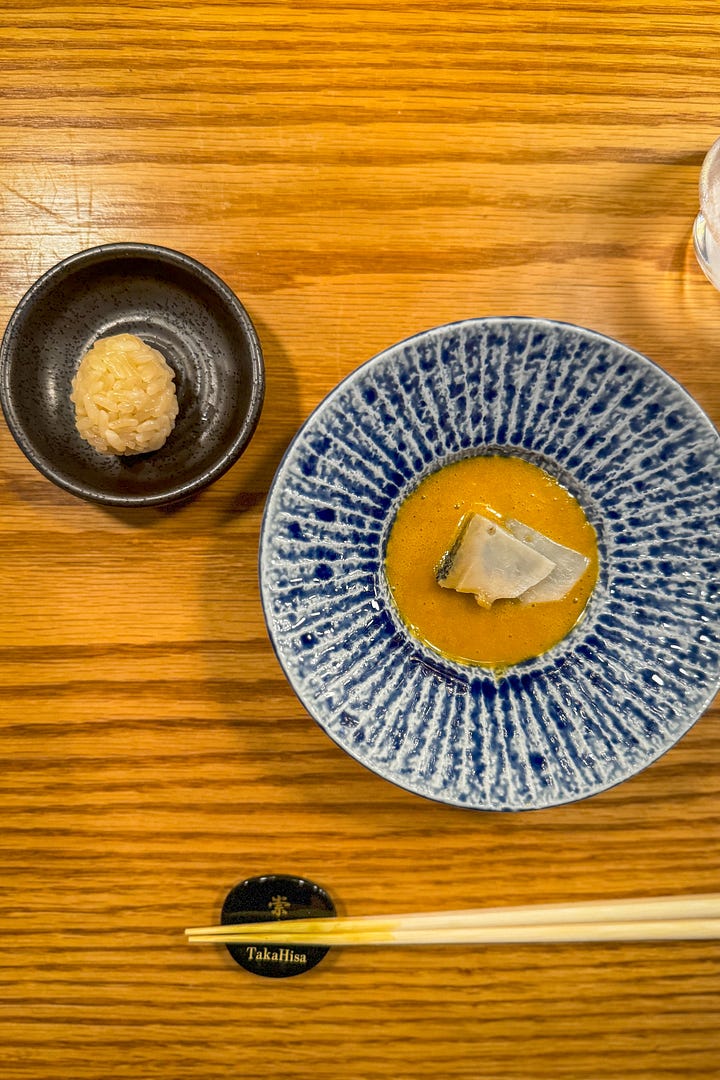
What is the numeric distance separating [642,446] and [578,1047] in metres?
1.11

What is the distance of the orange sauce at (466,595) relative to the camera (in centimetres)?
157

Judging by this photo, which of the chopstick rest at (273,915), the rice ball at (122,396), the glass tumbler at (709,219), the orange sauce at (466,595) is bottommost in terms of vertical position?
the chopstick rest at (273,915)

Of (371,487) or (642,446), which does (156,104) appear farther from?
(642,446)

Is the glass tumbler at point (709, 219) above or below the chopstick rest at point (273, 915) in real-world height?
above

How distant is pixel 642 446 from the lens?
1.49m

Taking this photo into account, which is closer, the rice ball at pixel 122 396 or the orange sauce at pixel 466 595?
the rice ball at pixel 122 396

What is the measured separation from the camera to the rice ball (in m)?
1.40

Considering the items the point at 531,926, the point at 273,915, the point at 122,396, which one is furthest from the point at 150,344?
the point at 531,926

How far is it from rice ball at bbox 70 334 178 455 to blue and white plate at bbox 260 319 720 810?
249mm

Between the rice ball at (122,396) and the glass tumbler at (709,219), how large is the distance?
0.97m

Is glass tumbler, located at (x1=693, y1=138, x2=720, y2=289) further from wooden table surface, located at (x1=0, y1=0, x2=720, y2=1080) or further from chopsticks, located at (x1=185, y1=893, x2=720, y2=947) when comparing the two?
chopsticks, located at (x1=185, y1=893, x2=720, y2=947)

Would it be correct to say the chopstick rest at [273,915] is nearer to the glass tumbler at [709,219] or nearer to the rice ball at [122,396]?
the rice ball at [122,396]

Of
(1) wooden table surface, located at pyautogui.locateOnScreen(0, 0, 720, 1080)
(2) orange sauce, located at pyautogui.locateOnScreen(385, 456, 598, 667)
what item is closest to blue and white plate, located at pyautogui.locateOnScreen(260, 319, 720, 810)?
(2) orange sauce, located at pyautogui.locateOnScreen(385, 456, 598, 667)

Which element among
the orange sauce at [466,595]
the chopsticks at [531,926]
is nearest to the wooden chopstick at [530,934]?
the chopsticks at [531,926]
